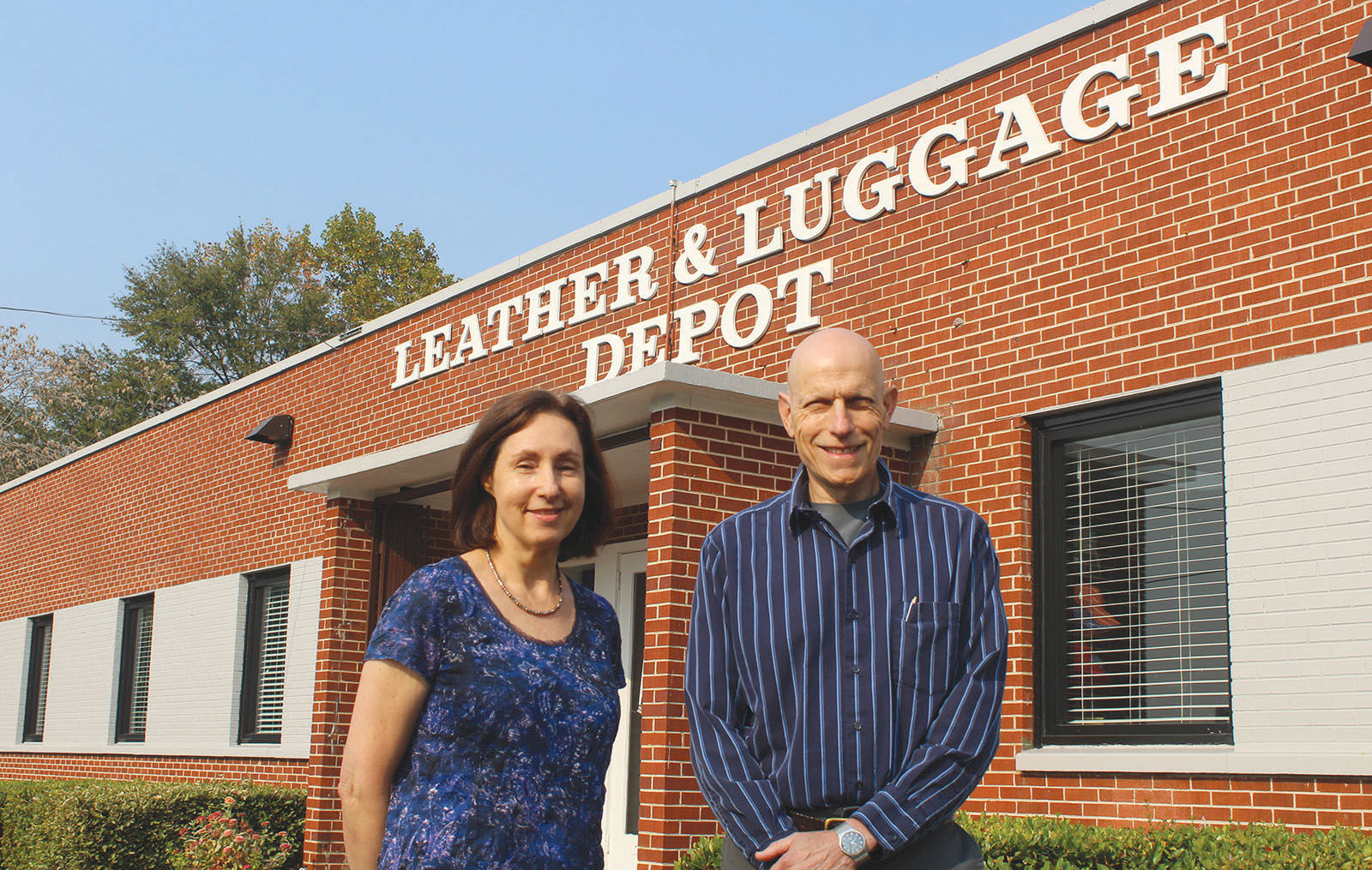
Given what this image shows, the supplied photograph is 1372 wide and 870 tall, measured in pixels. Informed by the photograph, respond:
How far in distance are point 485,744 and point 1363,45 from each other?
196 inches

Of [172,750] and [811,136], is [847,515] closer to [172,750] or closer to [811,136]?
[811,136]

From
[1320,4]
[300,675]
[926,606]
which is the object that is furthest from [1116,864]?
[300,675]

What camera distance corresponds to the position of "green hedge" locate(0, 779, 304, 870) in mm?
10328

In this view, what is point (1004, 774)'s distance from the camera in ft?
22.0

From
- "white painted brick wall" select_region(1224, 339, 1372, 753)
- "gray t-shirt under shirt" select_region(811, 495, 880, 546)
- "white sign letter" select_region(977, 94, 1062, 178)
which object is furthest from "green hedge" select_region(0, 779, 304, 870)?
"gray t-shirt under shirt" select_region(811, 495, 880, 546)

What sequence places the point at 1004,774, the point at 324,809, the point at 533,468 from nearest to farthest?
the point at 533,468 → the point at 1004,774 → the point at 324,809

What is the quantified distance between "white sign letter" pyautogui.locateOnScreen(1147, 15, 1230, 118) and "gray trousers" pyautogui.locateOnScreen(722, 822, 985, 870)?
4.84 metres

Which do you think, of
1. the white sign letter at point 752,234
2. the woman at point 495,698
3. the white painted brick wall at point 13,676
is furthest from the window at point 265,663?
the woman at point 495,698

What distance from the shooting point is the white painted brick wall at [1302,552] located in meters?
5.59

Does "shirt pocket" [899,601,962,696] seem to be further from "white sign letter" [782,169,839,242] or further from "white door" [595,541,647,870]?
"white door" [595,541,647,870]

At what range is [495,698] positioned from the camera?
2.62 m

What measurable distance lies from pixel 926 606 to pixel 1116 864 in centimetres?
288

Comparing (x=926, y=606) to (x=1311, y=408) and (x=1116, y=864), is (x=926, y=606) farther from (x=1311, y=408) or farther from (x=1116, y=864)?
(x=1311, y=408)

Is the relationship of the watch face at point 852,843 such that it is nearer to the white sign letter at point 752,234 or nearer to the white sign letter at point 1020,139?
the white sign letter at point 1020,139
